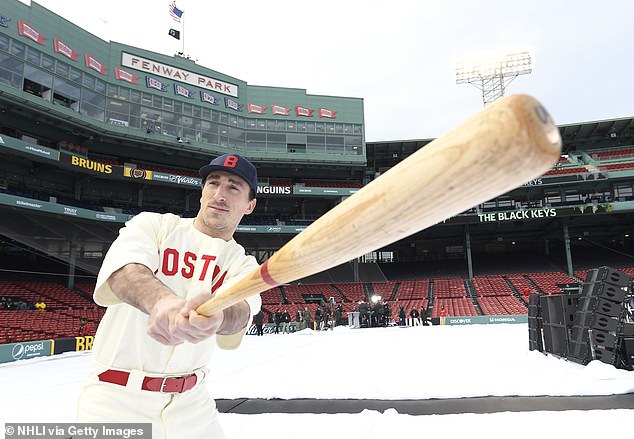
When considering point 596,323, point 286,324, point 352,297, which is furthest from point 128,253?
point 352,297

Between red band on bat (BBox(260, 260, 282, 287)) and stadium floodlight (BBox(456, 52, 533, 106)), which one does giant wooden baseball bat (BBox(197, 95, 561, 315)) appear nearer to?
red band on bat (BBox(260, 260, 282, 287))

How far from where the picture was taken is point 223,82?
3456 centimetres

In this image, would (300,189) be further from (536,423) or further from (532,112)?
(532,112)

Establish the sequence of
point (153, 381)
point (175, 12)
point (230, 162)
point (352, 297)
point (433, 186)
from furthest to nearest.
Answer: point (175, 12) → point (352, 297) → point (230, 162) → point (153, 381) → point (433, 186)

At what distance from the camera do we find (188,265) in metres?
2.15

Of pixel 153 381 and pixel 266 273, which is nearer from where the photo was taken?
pixel 266 273

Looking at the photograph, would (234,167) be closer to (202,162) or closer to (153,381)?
(153,381)

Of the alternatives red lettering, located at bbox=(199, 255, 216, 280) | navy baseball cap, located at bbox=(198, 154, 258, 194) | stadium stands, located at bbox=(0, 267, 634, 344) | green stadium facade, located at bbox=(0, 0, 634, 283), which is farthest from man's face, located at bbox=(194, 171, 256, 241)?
green stadium facade, located at bbox=(0, 0, 634, 283)

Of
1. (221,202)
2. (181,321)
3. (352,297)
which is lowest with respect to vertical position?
(352,297)

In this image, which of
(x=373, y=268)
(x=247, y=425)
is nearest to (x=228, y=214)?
(x=247, y=425)

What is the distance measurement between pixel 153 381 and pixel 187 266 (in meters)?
0.60

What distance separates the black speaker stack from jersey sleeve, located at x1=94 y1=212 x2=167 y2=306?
7179mm

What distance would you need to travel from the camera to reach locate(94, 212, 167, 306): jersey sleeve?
167cm

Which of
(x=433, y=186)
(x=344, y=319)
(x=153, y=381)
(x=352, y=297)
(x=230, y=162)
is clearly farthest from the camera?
(x=352, y=297)
